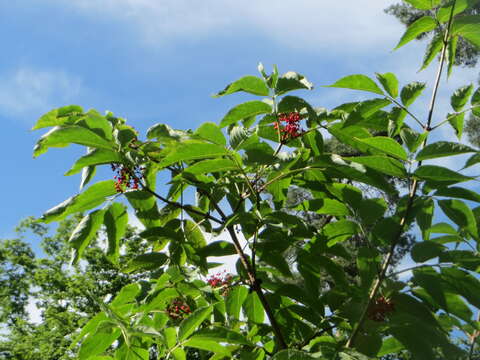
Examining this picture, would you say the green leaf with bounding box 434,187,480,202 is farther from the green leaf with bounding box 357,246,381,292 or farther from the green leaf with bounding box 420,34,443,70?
the green leaf with bounding box 420,34,443,70

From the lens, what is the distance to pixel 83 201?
6.24 feet

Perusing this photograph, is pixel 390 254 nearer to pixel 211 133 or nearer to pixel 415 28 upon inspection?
pixel 211 133

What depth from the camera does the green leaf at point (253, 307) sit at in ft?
6.68

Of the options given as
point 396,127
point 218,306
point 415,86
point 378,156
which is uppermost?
point 415,86

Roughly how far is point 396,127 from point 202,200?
85 centimetres

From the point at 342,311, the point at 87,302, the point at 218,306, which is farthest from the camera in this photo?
the point at 87,302

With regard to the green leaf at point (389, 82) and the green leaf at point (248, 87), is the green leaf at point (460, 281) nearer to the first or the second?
the green leaf at point (389, 82)

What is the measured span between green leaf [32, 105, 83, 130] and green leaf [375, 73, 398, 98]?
118 cm

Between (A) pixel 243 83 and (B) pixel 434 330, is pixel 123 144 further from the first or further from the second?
(B) pixel 434 330

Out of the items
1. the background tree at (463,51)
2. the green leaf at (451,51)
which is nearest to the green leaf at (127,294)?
the green leaf at (451,51)

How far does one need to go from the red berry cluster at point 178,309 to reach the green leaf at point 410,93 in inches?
46.5

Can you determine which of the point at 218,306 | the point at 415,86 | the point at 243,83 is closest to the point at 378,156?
the point at 415,86

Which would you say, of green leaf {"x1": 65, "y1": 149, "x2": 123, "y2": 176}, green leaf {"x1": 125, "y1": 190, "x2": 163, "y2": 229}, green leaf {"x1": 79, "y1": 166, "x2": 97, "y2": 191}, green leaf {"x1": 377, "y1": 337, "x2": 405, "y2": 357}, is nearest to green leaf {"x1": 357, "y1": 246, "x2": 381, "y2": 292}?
green leaf {"x1": 377, "y1": 337, "x2": 405, "y2": 357}

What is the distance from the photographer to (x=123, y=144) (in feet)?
6.14
